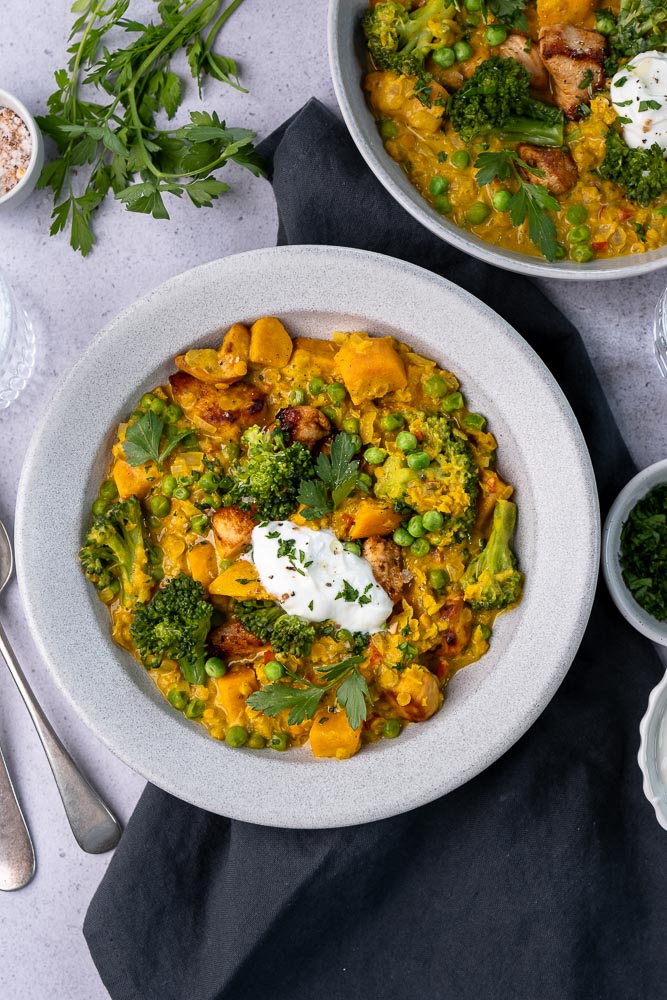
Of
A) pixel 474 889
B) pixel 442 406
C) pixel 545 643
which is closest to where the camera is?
pixel 545 643

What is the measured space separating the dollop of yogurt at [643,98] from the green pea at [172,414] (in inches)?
96.2

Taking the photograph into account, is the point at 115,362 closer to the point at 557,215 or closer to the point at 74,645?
the point at 74,645

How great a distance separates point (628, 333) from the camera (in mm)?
4316

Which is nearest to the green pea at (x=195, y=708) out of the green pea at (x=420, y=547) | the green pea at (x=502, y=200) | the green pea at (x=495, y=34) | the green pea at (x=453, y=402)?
the green pea at (x=420, y=547)

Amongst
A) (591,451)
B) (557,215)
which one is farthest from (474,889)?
(557,215)

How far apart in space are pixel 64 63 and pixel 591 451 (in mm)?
3434

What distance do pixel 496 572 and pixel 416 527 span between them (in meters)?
0.42

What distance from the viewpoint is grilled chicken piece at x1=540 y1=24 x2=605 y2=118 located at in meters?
3.83

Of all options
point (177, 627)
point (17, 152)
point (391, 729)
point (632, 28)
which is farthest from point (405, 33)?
point (391, 729)

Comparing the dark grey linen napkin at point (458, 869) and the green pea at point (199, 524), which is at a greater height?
the green pea at point (199, 524)

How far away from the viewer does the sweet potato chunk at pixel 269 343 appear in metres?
3.88

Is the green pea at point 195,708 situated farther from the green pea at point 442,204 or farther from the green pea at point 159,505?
the green pea at point 442,204

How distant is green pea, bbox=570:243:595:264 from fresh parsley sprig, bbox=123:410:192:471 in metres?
2.02

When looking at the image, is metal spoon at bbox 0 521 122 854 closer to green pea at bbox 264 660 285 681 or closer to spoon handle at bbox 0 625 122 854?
spoon handle at bbox 0 625 122 854
